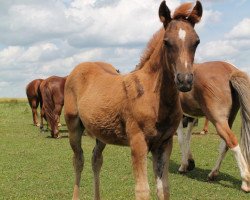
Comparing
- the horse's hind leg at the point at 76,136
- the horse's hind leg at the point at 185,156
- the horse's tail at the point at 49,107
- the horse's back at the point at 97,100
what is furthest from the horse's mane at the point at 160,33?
the horse's tail at the point at 49,107

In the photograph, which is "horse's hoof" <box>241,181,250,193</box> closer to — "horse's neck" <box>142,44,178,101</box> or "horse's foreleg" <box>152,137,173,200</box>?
"horse's foreleg" <box>152,137,173,200</box>

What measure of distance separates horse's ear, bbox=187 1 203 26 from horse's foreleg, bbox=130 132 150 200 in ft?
4.57

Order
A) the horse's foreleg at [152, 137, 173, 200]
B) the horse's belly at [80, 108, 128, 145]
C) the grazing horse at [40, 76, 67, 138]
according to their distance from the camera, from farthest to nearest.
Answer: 1. the grazing horse at [40, 76, 67, 138]
2. the horse's belly at [80, 108, 128, 145]
3. the horse's foreleg at [152, 137, 173, 200]

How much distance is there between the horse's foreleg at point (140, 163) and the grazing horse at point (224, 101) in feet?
10.8

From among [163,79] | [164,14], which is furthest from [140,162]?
[164,14]

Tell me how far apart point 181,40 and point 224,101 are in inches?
155

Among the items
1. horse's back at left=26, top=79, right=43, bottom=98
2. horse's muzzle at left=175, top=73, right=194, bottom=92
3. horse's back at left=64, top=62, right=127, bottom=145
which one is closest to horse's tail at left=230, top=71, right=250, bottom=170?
horse's back at left=64, top=62, right=127, bottom=145

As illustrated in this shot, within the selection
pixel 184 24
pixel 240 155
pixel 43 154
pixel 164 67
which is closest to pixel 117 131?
pixel 164 67

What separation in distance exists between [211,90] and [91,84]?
293cm

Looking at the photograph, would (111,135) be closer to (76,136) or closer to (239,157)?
(76,136)

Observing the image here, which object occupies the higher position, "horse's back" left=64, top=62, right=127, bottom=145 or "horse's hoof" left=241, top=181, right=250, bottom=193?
"horse's back" left=64, top=62, right=127, bottom=145

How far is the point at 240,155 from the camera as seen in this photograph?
718cm

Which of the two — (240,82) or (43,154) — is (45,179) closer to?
(43,154)

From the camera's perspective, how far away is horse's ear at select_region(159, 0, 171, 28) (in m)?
4.17
